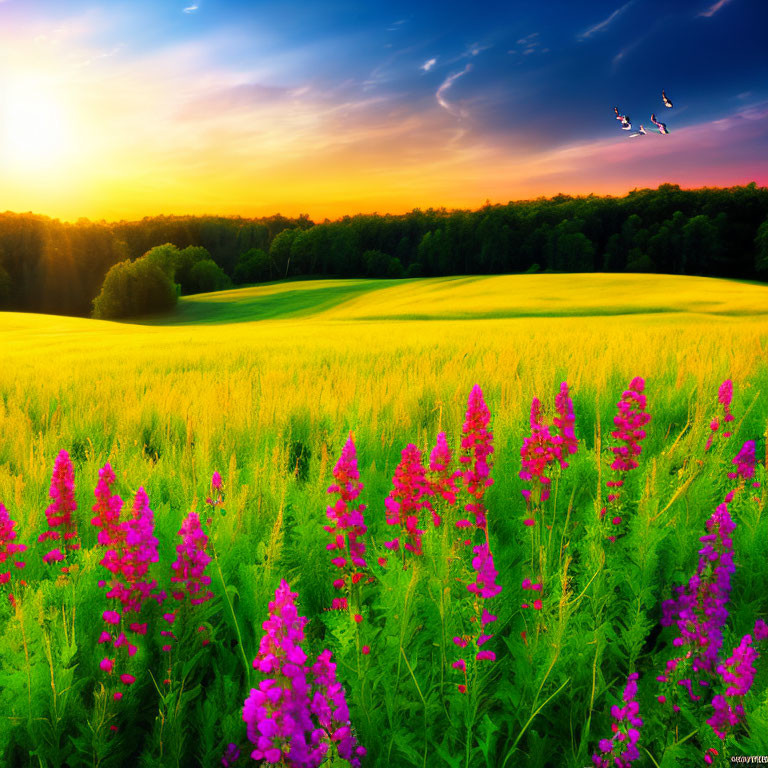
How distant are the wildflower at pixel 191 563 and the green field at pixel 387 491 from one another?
0.71 ft

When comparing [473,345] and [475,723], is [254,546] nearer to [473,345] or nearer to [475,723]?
[475,723]

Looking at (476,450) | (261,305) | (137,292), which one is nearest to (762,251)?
(261,305)

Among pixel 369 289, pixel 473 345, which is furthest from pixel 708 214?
pixel 473 345

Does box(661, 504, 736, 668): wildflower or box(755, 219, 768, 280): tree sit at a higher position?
box(755, 219, 768, 280): tree

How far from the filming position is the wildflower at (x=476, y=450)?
2.32 meters

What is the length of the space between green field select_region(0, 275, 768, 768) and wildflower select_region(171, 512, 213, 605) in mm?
216

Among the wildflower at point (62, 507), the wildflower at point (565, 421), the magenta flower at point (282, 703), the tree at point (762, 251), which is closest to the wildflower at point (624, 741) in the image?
the magenta flower at point (282, 703)

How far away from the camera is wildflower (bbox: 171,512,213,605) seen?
1819 mm

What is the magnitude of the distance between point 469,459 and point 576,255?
7241 centimetres

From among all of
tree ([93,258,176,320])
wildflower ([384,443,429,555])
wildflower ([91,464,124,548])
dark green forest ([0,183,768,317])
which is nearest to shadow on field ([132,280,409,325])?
tree ([93,258,176,320])

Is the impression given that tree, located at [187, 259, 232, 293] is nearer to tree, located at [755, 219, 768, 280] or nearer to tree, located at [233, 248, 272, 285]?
tree, located at [233, 248, 272, 285]

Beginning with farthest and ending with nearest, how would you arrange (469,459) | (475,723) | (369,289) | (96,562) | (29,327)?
1. (369,289)
2. (29,327)
3. (469,459)
4. (96,562)
5. (475,723)

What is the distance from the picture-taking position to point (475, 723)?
1645 millimetres

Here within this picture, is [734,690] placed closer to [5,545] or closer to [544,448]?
[544,448]
